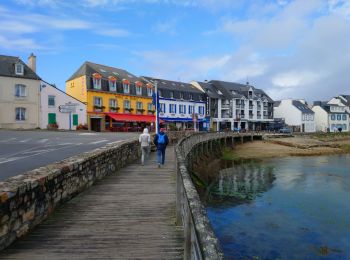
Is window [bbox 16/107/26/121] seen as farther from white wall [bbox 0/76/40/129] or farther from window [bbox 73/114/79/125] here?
window [bbox 73/114/79/125]

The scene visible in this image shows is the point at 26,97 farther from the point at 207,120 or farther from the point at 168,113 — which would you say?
the point at 207,120

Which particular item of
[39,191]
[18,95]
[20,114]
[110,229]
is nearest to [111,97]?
[18,95]

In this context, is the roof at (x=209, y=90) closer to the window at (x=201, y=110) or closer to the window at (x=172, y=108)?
the window at (x=201, y=110)

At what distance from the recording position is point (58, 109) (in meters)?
46.5

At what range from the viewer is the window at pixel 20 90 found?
142 ft

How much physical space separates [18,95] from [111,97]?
13991 mm

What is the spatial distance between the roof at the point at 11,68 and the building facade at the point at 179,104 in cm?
2207

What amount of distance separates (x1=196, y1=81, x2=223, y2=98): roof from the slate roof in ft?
5.60

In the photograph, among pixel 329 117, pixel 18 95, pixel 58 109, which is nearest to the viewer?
pixel 18 95

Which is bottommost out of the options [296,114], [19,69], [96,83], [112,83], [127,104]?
[296,114]

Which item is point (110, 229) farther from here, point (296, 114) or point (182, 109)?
point (296, 114)

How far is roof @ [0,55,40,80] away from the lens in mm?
42844

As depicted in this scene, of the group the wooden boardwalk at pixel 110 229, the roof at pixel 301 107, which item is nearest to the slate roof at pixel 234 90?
the roof at pixel 301 107

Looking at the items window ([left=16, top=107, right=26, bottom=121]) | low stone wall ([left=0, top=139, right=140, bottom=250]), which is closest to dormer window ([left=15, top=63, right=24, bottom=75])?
window ([left=16, top=107, right=26, bottom=121])
